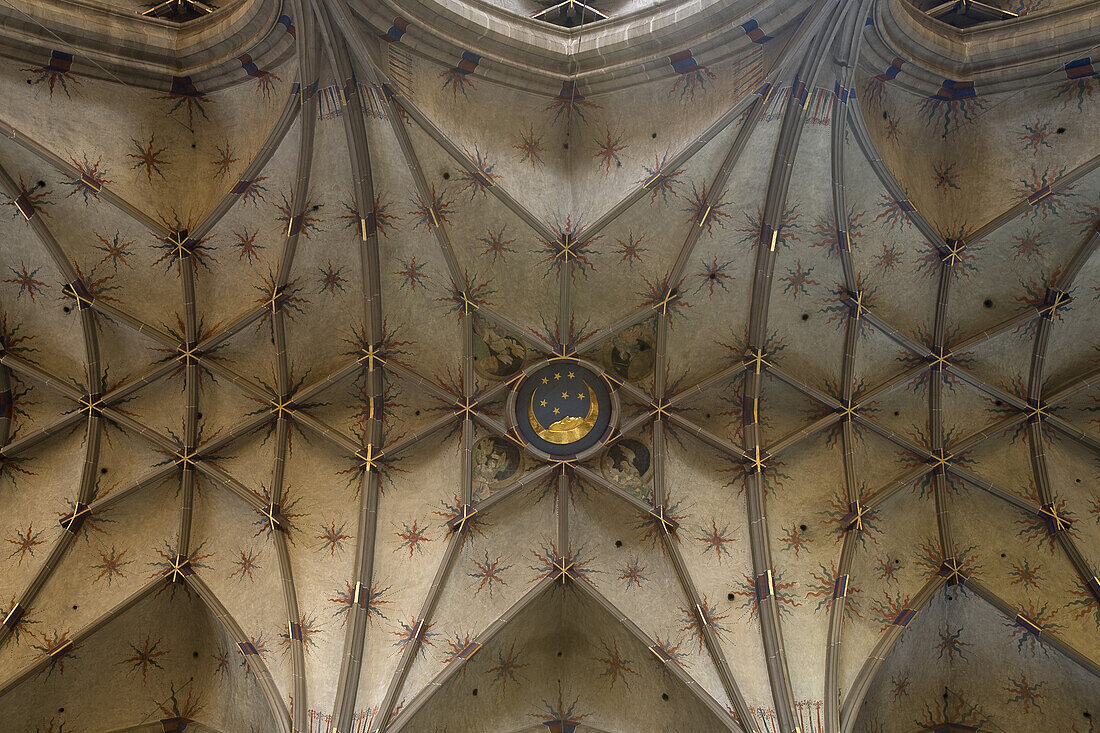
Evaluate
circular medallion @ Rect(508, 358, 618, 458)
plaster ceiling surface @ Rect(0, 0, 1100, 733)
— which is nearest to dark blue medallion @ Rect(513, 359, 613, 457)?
circular medallion @ Rect(508, 358, 618, 458)

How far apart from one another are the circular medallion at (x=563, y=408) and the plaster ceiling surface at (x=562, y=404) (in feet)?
0.70

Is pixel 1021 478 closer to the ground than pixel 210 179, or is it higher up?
closer to the ground

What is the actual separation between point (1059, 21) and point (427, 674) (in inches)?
526

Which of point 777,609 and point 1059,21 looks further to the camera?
point 777,609

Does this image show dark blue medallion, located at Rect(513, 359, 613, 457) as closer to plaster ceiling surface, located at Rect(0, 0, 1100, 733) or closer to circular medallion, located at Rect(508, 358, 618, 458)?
circular medallion, located at Rect(508, 358, 618, 458)

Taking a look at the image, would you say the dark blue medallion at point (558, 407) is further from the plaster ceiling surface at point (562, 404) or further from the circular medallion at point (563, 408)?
the plaster ceiling surface at point (562, 404)

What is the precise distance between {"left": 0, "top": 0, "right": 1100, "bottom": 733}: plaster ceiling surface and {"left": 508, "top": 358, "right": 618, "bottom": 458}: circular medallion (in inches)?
8.4

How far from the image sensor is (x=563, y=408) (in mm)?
14656

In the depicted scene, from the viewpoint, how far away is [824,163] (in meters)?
12.6

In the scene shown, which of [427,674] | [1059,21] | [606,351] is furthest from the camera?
[606,351]

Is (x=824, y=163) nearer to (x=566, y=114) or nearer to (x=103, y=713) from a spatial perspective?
(x=566, y=114)

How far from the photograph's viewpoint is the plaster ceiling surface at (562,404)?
505 inches

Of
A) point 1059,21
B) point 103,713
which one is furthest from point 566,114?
point 103,713

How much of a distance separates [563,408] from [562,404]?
7 cm
